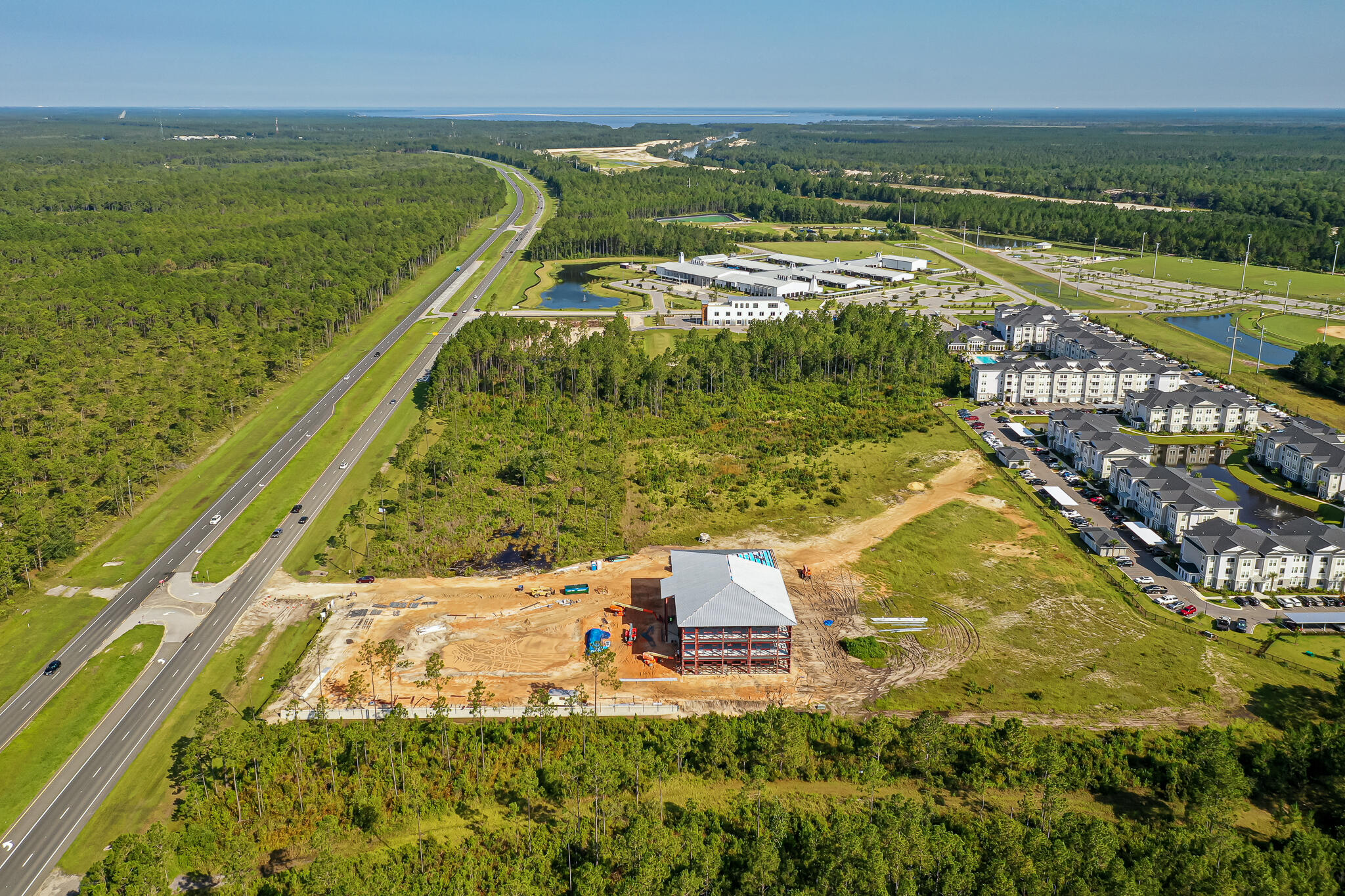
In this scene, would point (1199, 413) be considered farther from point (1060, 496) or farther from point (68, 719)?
point (68, 719)

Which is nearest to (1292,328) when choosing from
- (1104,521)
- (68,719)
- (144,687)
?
(1104,521)

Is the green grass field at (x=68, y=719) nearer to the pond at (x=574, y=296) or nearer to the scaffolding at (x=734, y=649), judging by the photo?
the scaffolding at (x=734, y=649)

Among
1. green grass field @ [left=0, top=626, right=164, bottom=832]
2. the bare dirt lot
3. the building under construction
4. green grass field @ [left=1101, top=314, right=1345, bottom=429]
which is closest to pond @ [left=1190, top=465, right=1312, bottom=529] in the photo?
green grass field @ [left=1101, top=314, right=1345, bottom=429]

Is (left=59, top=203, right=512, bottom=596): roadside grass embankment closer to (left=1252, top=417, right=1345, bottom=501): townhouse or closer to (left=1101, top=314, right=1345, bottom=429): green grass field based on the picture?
(left=1252, top=417, right=1345, bottom=501): townhouse

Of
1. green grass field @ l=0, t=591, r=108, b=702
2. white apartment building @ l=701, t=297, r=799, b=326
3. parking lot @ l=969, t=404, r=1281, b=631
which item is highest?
white apartment building @ l=701, t=297, r=799, b=326

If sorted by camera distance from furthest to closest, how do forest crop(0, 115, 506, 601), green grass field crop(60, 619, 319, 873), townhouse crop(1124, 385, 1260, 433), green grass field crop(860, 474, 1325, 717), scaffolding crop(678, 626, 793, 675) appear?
townhouse crop(1124, 385, 1260, 433)
forest crop(0, 115, 506, 601)
scaffolding crop(678, 626, 793, 675)
green grass field crop(860, 474, 1325, 717)
green grass field crop(60, 619, 319, 873)

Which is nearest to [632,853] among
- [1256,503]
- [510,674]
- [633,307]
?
[510,674]

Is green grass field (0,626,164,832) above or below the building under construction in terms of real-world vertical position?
below
